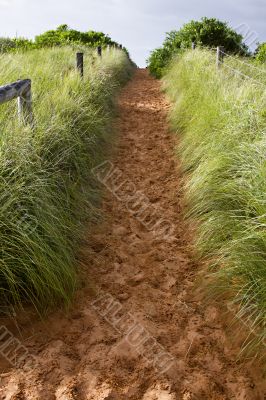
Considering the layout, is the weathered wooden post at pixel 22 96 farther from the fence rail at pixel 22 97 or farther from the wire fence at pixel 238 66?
the wire fence at pixel 238 66

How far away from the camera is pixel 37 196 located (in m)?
3.08

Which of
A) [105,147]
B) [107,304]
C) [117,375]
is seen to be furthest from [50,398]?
[105,147]

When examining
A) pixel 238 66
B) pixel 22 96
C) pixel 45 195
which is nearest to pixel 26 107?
pixel 22 96

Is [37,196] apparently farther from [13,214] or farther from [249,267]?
[249,267]

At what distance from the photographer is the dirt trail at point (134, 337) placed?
7.34 feet

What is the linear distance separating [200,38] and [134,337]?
15.7 metres

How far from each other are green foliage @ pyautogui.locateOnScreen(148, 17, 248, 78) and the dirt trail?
13.5 metres

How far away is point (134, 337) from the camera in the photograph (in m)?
2.63

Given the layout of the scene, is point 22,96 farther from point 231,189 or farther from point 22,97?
point 231,189

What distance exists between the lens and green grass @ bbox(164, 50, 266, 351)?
8.79 feet

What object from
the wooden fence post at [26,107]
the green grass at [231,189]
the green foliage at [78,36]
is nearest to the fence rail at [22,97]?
the wooden fence post at [26,107]

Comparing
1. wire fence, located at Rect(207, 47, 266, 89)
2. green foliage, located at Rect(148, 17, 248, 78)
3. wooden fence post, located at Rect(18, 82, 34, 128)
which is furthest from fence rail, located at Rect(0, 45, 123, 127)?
green foliage, located at Rect(148, 17, 248, 78)

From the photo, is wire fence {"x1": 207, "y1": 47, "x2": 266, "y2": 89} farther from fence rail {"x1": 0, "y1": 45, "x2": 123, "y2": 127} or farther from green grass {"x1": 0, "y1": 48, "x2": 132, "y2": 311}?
fence rail {"x1": 0, "y1": 45, "x2": 123, "y2": 127}

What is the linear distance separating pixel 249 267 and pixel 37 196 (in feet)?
5.33
